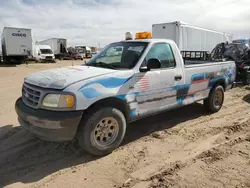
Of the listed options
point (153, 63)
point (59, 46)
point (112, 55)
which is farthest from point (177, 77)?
point (59, 46)

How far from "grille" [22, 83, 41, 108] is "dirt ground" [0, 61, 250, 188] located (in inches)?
33.8

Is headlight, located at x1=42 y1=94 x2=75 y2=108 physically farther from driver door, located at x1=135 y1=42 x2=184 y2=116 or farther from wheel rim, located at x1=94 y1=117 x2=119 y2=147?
driver door, located at x1=135 y1=42 x2=184 y2=116

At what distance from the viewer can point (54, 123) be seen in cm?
318

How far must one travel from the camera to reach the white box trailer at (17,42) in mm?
23203

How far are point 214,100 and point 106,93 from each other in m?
3.48

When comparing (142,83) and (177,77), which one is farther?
(177,77)

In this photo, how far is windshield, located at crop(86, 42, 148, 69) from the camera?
414 cm

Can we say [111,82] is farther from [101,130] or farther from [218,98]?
[218,98]

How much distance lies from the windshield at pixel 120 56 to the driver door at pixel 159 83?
0.65 ft

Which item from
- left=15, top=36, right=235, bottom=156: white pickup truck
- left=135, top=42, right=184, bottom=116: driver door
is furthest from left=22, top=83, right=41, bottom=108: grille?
left=135, top=42, right=184, bottom=116: driver door

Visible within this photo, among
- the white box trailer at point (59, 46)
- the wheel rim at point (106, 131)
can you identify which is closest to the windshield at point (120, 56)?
the wheel rim at point (106, 131)

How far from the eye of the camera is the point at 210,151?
151 inches

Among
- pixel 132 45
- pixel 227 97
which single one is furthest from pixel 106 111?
pixel 227 97

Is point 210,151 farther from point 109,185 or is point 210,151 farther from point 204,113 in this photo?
point 204,113
